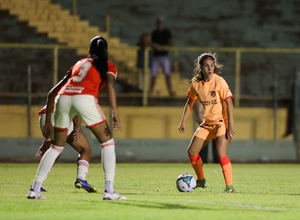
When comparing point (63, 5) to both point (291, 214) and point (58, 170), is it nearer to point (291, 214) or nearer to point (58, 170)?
point (58, 170)

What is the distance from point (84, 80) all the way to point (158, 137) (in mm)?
9524

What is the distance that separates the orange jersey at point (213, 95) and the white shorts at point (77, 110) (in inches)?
83.4

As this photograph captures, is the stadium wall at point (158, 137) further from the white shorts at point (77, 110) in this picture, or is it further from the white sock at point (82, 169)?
the white shorts at point (77, 110)

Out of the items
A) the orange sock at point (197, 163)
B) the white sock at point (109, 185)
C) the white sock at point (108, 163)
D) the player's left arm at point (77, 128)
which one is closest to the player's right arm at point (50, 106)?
the white sock at point (108, 163)

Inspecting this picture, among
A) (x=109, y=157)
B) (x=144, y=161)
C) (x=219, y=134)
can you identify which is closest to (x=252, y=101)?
(x=144, y=161)

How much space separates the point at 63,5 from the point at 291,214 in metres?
16.7

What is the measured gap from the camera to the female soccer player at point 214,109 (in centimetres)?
778

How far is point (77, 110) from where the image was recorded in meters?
6.20

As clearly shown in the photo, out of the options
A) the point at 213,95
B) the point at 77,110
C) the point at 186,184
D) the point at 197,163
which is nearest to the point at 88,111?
the point at 77,110

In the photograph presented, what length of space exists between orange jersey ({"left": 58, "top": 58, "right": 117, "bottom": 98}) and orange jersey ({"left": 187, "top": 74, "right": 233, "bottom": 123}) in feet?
6.43

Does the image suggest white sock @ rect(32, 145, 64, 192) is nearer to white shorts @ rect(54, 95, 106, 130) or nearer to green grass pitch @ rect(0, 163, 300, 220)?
green grass pitch @ rect(0, 163, 300, 220)

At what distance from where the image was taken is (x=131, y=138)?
1559 cm

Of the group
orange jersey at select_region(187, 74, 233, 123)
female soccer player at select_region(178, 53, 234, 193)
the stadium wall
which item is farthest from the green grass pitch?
the stadium wall

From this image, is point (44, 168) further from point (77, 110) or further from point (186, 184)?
point (186, 184)
